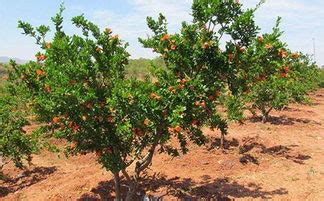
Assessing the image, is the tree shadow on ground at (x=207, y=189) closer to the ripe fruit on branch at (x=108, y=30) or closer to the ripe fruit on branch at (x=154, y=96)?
the ripe fruit on branch at (x=154, y=96)

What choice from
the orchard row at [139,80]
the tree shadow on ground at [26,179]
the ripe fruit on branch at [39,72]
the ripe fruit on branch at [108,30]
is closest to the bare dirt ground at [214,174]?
the tree shadow on ground at [26,179]

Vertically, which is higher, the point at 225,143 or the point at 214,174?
the point at 225,143

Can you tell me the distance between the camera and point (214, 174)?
13.2 meters

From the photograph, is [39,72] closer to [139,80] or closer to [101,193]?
[139,80]

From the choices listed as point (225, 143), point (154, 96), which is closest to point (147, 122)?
point (154, 96)

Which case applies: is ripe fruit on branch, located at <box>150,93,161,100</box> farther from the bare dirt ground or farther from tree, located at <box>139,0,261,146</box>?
the bare dirt ground

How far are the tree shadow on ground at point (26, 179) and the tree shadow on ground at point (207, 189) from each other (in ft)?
15.1

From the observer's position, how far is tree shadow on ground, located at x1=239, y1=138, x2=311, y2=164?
46.6 ft

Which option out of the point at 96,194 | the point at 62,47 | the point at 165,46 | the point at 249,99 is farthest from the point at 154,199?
the point at 249,99

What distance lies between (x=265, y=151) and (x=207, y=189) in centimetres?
429

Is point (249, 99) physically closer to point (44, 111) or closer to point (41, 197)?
point (41, 197)

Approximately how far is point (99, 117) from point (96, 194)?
4.68m

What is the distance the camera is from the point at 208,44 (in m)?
8.70

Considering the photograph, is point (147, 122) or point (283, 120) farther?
point (283, 120)
